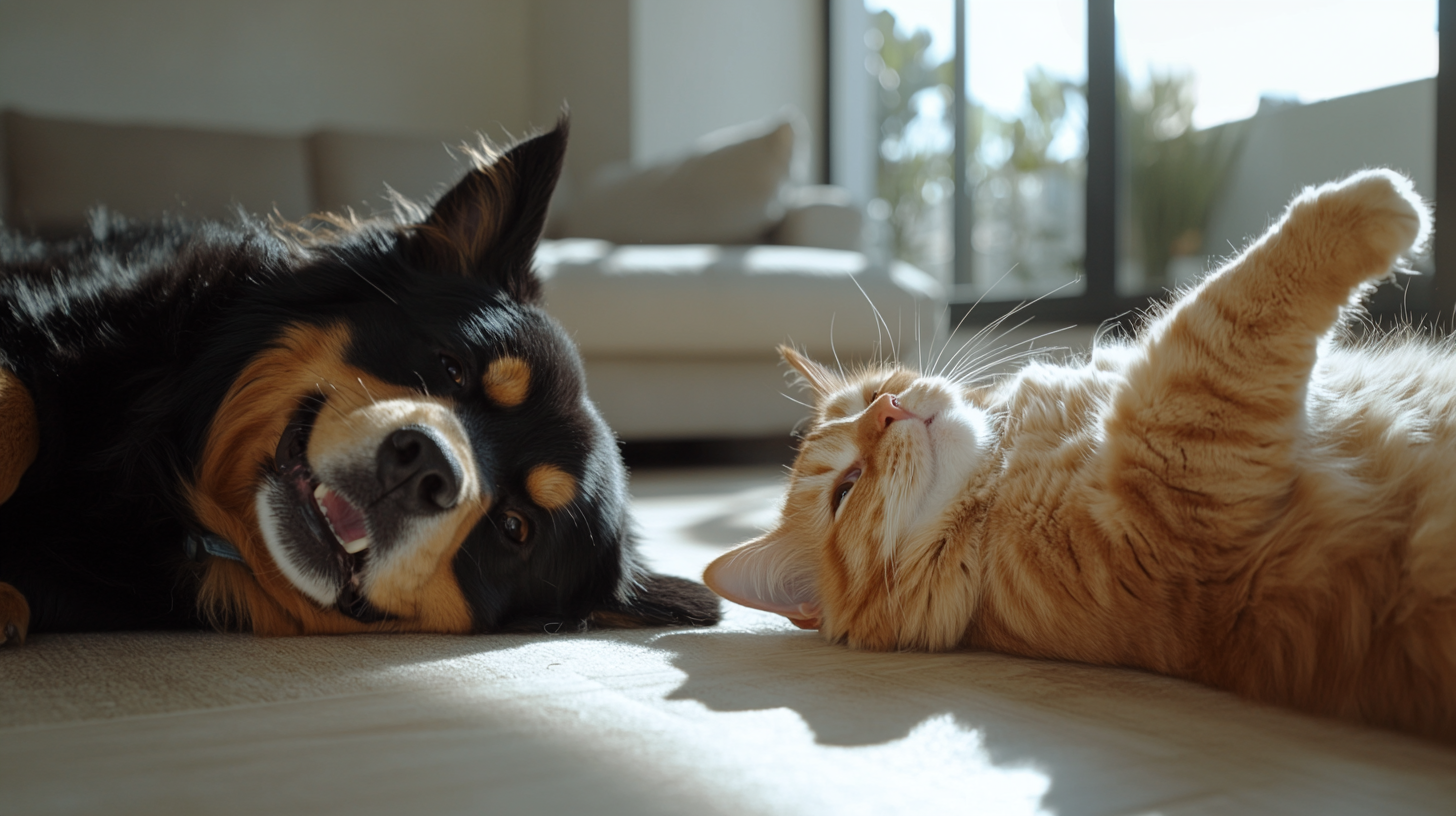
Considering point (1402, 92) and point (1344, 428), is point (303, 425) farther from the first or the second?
point (1402, 92)

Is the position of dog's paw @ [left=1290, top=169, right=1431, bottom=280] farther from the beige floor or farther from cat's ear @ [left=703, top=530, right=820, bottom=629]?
cat's ear @ [left=703, top=530, right=820, bottom=629]

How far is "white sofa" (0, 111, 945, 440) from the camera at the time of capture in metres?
4.09

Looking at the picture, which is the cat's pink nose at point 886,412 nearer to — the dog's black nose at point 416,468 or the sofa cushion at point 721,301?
the dog's black nose at point 416,468

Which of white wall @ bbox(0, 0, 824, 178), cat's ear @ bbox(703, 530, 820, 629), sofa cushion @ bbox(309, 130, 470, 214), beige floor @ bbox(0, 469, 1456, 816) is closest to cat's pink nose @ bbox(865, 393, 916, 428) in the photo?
cat's ear @ bbox(703, 530, 820, 629)

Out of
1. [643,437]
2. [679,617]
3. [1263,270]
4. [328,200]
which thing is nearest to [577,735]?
[679,617]

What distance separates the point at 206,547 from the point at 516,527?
460 mm

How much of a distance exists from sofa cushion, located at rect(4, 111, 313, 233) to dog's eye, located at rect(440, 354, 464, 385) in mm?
3719

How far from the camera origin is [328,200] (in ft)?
18.2

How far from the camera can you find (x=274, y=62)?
665 cm

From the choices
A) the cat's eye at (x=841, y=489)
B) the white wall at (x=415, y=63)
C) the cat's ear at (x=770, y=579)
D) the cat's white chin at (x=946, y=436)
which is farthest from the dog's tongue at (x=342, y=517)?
the white wall at (x=415, y=63)

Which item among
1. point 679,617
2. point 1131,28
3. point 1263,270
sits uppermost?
point 1131,28

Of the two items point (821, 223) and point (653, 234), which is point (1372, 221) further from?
point (653, 234)

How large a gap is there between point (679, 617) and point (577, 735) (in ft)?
2.28

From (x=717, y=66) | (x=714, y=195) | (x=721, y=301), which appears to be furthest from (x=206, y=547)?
(x=717, y=66)
